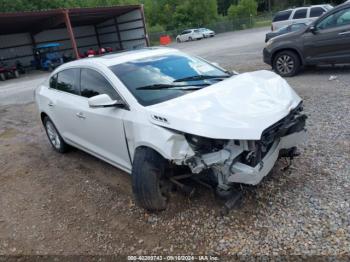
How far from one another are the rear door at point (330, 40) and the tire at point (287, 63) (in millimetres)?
383

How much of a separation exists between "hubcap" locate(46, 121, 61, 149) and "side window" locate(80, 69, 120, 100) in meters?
1.47

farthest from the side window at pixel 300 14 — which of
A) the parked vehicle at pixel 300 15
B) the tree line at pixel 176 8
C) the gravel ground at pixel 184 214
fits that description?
the tree line at pixel 176 8

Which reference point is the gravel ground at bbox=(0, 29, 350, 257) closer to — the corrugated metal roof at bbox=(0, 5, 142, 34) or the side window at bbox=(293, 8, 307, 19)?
the side window at bbox=(293, 8, 307, 19)

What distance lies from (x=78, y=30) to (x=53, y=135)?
95.6 ft

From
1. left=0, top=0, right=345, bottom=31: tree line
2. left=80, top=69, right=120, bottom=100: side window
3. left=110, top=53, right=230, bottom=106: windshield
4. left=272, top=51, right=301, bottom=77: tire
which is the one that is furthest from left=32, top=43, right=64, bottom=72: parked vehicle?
left=110, top=53, right=230, bottom=106: windshield

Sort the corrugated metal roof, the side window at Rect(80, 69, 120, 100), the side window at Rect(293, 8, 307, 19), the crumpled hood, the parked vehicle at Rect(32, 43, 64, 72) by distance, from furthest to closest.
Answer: the parked vehicle at Rect(32, 43, 64, 72)
the corrugated metal roof
the side window at Rect(293, 8, 307, 19)
the side window at Rect(80, 69, 120, 100)
the crumpled hood

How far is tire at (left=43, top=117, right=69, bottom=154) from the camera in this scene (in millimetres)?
5148

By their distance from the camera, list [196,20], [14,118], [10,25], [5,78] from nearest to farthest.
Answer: [14,118]
[5,78]
[10,25]
[196,20]

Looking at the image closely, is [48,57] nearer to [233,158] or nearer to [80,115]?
[80,115]

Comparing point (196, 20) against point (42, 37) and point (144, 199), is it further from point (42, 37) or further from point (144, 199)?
point (144, 199)

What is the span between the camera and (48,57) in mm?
24516

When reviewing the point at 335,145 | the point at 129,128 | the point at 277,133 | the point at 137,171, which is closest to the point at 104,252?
the point at 137,171

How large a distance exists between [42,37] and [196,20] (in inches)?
1028

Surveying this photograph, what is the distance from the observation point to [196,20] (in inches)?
1895
